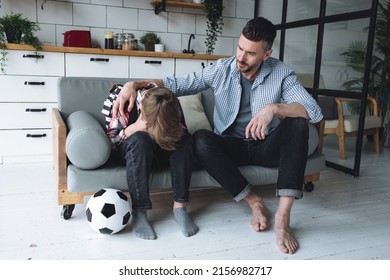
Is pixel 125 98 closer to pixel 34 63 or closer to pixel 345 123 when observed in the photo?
pixel 34 63

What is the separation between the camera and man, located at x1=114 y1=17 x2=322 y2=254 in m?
1.77

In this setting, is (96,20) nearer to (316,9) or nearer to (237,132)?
(316,9)

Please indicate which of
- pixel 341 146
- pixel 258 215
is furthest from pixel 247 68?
pixel 341 146

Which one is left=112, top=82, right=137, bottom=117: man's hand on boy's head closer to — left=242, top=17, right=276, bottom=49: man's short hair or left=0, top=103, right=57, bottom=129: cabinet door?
left=242, top=17, right=276, bottom=49: man's short hair

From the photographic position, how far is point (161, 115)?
1.73m

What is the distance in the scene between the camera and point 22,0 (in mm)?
3314

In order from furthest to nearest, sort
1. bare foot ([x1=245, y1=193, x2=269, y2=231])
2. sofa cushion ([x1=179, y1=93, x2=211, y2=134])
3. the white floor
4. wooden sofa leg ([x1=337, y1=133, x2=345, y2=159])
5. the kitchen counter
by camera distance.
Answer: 1. wooden sofa leg ([x1=337, y1=133, x2=345, y2=159])
2. the kitchen counter
3. sofa cushion ([x1=179, y1=93, x2=211, y2=134])
4. bare foot ([x1=245, y1=193, x2=269, y2=231])
5. the white floor

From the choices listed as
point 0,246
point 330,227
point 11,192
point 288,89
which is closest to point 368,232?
point 330,227

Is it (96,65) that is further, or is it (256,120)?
(96,65)

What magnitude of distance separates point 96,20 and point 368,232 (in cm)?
288

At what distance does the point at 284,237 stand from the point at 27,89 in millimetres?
2233

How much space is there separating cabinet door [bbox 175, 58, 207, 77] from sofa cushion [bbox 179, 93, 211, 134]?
43.6 inches

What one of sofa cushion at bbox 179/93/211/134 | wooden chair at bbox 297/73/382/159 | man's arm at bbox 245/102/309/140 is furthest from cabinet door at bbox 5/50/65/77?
wooden chair at bbox 297/73/382/159

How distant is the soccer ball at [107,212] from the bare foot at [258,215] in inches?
24.1
